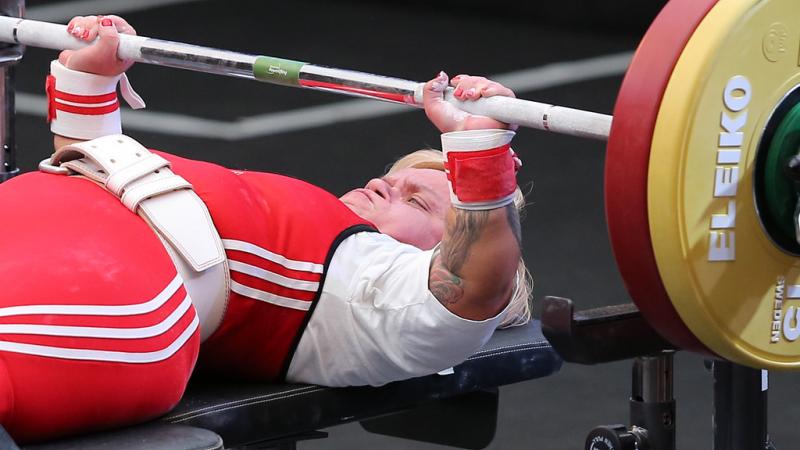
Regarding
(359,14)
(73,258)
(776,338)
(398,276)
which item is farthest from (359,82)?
(359,14)

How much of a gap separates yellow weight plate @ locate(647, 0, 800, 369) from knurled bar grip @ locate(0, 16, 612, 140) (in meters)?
0.09

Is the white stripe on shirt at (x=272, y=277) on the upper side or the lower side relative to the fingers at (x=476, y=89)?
lower

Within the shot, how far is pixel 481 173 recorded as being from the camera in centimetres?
154

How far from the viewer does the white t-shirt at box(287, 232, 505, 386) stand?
1.65 meters

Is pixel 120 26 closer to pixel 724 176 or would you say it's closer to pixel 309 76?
pixel 309 76

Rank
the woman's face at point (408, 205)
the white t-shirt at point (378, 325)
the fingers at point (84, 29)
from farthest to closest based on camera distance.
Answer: the woman's face at point (408, 205)
the fingers at point (84, 29)
the white t-shirt at point (378, 325)

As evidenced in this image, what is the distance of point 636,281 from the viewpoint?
1.39 metres

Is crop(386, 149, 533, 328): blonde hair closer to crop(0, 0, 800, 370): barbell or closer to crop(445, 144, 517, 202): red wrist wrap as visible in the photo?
crop(445, 144, 517, 202): red wrist wrap

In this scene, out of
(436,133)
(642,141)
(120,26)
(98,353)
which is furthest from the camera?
(436,133)

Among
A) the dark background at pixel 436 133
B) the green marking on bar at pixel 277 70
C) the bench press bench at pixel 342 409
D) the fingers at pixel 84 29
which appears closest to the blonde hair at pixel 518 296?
the bench press bench at pixel 342 409

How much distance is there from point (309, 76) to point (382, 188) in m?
0.42

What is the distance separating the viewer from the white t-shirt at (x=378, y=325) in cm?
165

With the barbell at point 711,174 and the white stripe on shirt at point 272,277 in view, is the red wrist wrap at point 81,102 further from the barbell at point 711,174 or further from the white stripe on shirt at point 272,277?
the barbell at point 711,174

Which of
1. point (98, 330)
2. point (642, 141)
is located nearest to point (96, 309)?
point (98, 330)
